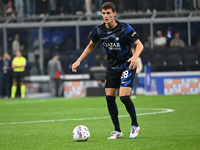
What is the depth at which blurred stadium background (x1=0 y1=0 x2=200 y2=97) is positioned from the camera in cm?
2569

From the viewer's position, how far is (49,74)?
Answer: 27141 millimetres

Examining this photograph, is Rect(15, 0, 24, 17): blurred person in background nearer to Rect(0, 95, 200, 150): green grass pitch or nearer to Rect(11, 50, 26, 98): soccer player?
Rect(11, 50, 26, 98): soccer player

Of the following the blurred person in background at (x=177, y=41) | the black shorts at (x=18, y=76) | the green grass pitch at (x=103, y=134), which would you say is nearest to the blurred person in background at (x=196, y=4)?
the blurred person in background at (x=177, y=41)

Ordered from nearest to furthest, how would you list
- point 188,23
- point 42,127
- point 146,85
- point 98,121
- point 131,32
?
point 131,32 → point 42,127 → point 98,121 → point 146,85 → point 188,23

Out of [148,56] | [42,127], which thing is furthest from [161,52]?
[42,127]

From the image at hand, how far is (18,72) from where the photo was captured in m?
25.8

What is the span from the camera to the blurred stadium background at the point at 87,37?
84.3 ft

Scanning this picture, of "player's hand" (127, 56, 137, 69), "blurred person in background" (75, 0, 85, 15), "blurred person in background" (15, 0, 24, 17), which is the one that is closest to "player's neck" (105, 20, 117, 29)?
"player's hand" (127, 56, 137, 69)

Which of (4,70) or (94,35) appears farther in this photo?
(4,70)

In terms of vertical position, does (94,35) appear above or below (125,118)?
above

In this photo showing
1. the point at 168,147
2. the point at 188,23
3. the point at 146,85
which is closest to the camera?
the point at 168,147

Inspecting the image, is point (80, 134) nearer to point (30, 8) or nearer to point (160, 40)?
point (160, 40)

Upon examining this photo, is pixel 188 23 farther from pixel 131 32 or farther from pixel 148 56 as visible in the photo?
pixel 131 32

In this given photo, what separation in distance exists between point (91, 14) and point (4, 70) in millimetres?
5402
